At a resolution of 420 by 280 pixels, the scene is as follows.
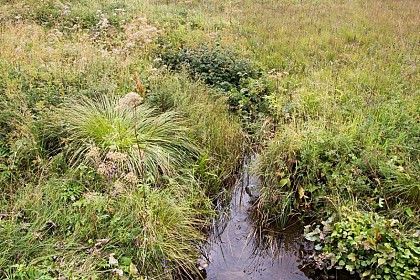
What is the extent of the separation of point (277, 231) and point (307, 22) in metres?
6.79

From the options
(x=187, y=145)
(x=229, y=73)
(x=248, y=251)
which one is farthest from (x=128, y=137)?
(x=229, y=73)

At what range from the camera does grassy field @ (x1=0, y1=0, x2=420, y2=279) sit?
347 cm

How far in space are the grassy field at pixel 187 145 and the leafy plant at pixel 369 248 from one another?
15mm

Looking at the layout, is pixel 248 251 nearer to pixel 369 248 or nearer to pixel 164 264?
pixel 164 264

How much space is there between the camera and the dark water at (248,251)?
3900 millimetres

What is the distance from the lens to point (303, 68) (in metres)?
7.38

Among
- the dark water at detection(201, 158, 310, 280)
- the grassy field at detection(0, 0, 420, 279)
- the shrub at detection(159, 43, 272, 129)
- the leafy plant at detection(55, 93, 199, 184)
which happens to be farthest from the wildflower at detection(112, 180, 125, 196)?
the shrub at detection(159, 43, 272, 129)

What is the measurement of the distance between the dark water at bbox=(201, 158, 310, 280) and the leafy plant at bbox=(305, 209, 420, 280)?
308 mm

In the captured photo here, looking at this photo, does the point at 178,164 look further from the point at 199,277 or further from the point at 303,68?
the point at 303,68

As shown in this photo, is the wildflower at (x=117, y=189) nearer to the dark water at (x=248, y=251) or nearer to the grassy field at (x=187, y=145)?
the grassy field at (x=187, y=145)

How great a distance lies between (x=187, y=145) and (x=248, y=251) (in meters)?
1.67

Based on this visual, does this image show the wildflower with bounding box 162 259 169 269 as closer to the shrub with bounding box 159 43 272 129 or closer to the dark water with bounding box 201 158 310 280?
the dark water with bounding box 201 158 310 280

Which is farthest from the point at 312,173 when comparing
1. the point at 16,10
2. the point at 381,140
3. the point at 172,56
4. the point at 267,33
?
the point at 16,10

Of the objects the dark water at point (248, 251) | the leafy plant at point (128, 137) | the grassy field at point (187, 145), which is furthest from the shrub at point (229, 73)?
the dark water at point (248, 251)
